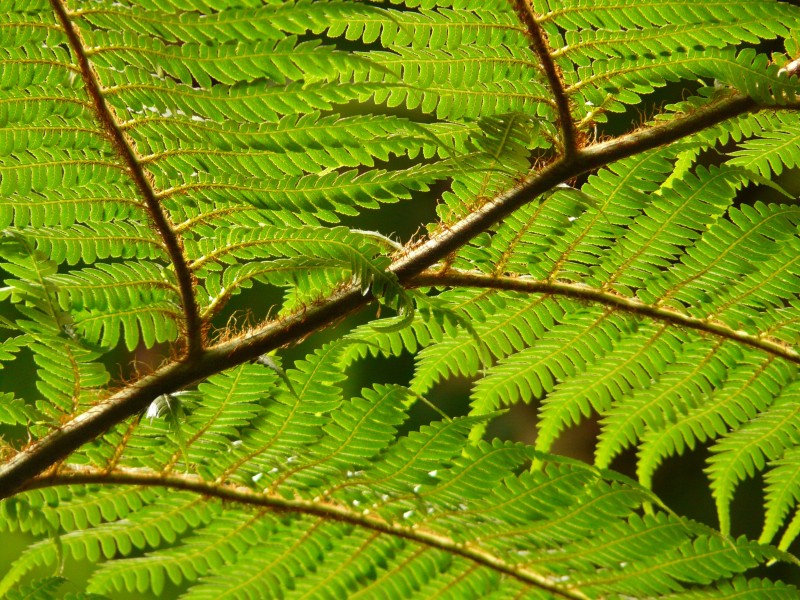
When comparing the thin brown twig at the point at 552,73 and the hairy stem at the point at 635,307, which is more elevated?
the thin brown twig at the point at 552,73

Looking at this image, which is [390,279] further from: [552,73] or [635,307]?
[635,307]

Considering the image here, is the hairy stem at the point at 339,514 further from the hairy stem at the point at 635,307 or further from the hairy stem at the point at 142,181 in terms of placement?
the hairy stem at the point at 635,307

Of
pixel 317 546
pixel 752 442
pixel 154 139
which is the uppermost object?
pixel 154 139

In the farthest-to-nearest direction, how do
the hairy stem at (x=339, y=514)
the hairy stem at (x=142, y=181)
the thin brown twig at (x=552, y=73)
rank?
1. the hairy stem at (x=339, y=514)
2. the thin brown twig at (x=552, y=73)
3. the hairy stem at (x=142, y=181)

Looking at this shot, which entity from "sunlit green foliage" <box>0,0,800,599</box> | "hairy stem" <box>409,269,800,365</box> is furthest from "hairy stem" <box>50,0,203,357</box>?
"hairy stem" <box>409,269,800,365</box>

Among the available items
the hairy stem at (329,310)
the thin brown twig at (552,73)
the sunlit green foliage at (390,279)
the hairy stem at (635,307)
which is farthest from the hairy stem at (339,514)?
the thin brown twig at (552,73)

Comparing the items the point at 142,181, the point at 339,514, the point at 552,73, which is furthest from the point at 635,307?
the point at 142,181

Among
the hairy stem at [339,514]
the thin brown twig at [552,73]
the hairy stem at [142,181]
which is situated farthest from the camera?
the hairy stem at [339,514]

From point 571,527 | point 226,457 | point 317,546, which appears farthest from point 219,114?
point 571,527

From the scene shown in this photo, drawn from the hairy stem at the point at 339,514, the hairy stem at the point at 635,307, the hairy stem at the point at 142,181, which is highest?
the hairy stem at the point at 142,181

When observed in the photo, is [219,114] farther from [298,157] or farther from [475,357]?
[475,357]
